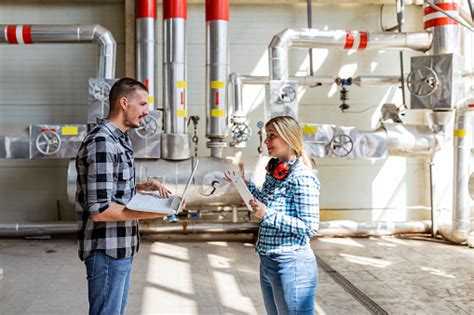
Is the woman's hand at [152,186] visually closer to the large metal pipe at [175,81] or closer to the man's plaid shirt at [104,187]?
the man's plaid shirt at [104,187]

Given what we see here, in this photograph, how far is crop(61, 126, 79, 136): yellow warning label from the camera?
492 cm

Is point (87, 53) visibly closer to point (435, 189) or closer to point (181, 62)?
point (181, 62)

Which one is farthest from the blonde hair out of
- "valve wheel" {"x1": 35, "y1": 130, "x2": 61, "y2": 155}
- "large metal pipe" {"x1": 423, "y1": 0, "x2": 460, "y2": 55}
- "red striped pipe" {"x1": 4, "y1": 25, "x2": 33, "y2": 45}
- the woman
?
"red striped pipe" {"x1": 4, "y1": 25, "x2": 33, "y2": 45}

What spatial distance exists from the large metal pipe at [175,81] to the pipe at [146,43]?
0.25 m

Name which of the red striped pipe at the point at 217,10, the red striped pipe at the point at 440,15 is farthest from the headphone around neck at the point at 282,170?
the red striped pipe at the point at 440,15

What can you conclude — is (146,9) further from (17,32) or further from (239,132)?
(239,132)

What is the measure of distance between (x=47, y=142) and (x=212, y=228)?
1.98 meters

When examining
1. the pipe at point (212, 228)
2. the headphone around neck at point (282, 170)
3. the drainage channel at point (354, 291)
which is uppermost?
the headphone around neck at point (282, 170)

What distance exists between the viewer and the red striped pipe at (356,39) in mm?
5117

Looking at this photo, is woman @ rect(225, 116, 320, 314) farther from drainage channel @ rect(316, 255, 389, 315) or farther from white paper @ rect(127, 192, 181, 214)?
drainage channel @ rect(316, 255, 389, 315)

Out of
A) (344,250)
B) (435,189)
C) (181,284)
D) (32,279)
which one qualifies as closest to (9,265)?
(32,279)

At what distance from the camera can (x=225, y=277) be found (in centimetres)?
400

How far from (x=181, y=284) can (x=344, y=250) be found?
199 centimetres

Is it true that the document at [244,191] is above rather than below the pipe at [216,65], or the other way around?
below
